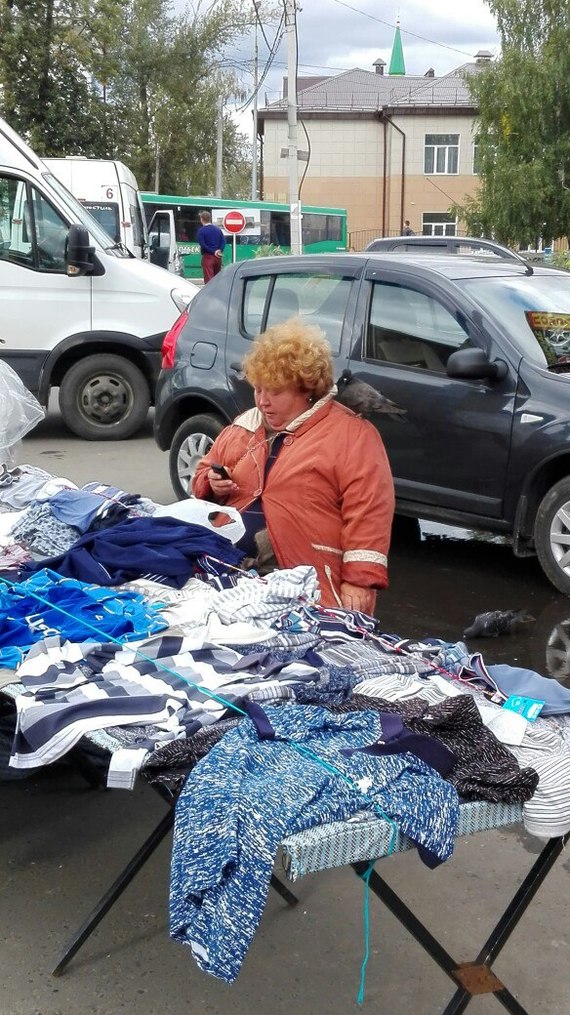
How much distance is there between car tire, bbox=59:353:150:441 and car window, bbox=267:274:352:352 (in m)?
4.02

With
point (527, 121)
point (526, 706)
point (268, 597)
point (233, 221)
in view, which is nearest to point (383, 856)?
point (526, 706)

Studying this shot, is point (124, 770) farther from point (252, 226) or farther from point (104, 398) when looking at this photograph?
point (252, 226)

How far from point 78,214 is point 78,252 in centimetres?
64

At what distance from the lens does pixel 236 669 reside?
2.88 m

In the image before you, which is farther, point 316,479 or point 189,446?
point 189,446

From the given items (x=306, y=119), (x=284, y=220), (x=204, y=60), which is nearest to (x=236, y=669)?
(x=284, y=220)

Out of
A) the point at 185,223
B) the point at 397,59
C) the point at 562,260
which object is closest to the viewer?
the point at 562,260

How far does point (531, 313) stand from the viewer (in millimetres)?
6828

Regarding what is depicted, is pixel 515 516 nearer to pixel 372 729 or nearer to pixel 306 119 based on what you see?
pixel 372 729

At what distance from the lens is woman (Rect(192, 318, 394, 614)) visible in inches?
159

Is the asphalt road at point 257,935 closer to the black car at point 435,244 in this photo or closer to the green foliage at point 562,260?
the black car at point 435,244

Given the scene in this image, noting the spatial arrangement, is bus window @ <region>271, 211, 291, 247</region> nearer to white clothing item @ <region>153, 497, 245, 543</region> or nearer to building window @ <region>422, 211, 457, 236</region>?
building window @ <region>422, 211, 457, 236</region>

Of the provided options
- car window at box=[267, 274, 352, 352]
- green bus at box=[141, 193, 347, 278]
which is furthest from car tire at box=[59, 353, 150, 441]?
green bus at box=[141, 193, 347, 278]

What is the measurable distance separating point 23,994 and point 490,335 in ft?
15.2
